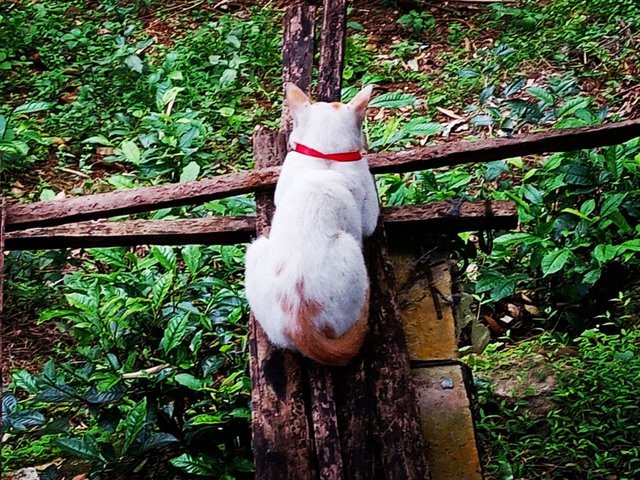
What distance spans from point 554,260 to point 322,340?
2.08 meters

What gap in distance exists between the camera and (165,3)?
7855mm

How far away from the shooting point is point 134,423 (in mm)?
3566

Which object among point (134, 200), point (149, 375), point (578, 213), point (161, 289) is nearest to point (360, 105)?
point (134, 200)

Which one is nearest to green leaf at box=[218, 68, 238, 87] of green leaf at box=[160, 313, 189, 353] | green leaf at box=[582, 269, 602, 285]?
green leaf at box=[160, 313, 189, 353]

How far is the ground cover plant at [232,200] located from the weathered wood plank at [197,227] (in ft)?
1.36

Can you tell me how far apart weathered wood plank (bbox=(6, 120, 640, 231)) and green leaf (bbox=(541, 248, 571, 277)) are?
1.00 metres

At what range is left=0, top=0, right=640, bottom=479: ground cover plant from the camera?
12.5 ft

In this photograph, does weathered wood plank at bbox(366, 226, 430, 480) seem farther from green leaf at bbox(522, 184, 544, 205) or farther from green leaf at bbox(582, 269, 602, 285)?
green leaf at bbox(522, 184, 544, 205)

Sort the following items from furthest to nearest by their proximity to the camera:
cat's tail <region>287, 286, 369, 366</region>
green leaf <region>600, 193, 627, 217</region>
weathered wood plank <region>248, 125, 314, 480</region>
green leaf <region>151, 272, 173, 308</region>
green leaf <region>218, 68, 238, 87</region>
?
green leaf <region>218, 68, 238, 87</region>
green leaf <region>600, 193, 627, 217</region>
green leaf <region>151, 272, 173, 308</region>
cat's tail <region>287, 286, 369, 366</region>
weathered wood plank <region>248, 125, 314, 480</region>

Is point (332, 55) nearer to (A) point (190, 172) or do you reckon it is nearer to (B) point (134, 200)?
(B) point (134, 200)

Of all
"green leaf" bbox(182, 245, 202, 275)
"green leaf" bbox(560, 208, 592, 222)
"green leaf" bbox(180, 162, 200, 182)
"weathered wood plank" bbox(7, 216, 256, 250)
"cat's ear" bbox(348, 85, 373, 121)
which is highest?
"cat's ear" bbox(348, 85, 373, 121)

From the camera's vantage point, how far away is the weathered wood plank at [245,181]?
324 cm

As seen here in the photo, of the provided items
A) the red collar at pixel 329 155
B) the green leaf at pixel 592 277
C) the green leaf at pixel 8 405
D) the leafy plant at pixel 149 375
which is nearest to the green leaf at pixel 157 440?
the leafy plant at pixel 149 375

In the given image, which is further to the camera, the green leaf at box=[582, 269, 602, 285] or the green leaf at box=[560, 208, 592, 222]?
the green leaf at box=[560, 208, 592, 222]
